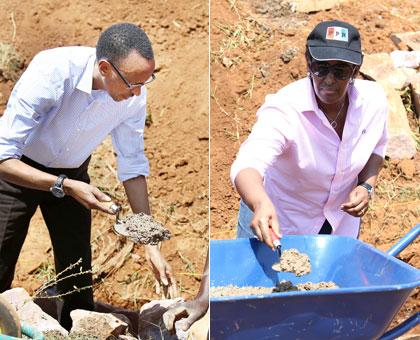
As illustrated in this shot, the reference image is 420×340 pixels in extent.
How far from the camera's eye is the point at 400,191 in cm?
625

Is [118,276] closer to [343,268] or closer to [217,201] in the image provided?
[217,201]

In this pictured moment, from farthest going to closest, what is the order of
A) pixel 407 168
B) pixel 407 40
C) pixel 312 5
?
pixel 312 5 < pixel 407 40 < pixel 407 168

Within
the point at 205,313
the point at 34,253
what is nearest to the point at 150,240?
the point at 205,313

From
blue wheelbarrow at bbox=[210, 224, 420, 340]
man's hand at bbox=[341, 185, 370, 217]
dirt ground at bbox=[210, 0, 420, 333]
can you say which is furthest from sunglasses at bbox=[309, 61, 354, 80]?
dirt ground at bbox=[210, 0, 420, 333]

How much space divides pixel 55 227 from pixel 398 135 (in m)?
3.32

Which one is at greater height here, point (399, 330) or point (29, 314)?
point (399, 330)

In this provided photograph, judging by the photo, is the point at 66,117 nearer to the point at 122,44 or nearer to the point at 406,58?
the point at 122,44

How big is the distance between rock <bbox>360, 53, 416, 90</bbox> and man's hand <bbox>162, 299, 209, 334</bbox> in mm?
4023

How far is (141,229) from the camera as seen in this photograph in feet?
11.7

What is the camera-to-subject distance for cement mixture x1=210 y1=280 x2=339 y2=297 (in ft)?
9.91

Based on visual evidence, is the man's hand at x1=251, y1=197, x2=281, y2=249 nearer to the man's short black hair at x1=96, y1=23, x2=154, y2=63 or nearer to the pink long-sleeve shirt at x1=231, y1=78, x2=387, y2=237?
the pink long-sleeve shirt at x1=231, y1=78, x2=387, y2=237

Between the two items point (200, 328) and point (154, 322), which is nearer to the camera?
point (200, 328)

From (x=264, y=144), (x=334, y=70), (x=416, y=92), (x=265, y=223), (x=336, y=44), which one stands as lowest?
(x=416, y=92)

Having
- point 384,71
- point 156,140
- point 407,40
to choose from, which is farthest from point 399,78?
point 156,140
